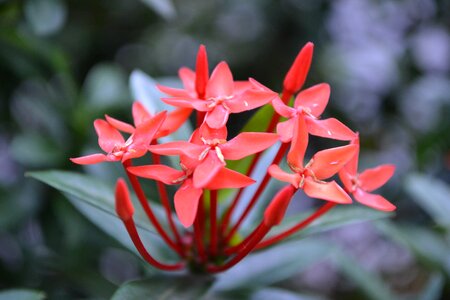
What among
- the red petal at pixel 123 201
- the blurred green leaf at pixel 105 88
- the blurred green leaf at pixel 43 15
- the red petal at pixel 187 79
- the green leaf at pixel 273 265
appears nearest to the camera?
the red petal at pixel 123 201

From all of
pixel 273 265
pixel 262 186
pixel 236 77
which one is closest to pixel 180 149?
pixel 262 186

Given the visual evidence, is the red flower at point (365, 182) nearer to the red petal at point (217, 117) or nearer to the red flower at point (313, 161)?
the red flower at point (313, 161)

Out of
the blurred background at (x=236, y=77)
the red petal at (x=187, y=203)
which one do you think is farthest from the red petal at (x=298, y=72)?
the blurred background at (x=236, y=77)

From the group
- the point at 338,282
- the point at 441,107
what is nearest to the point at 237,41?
the point at 441,107

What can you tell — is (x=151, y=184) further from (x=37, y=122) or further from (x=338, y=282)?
(x=338, y=282)

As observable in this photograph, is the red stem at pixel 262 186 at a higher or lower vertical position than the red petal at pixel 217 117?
lower

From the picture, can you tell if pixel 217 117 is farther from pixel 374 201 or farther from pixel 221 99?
pixel 374 201

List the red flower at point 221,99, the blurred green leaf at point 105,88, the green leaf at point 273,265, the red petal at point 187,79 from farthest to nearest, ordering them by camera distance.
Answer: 1. the blurred green leaf at point 105,88
2. the green leaf at point 273,265
3. the red petal at point 187,79
4. the red flower at point 221,99
